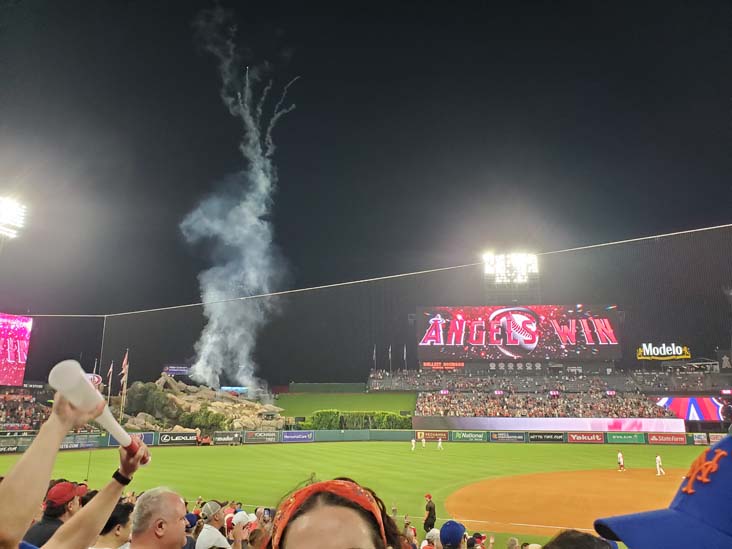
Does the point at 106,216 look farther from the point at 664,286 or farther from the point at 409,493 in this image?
the point at 664,286

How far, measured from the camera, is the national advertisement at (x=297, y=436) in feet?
131

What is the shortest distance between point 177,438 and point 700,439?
38.1 metres

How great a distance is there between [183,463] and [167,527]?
94.9 feet

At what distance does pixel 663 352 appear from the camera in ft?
177

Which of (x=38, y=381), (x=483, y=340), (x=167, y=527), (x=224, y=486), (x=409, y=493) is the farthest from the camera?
(x=483, y=340)

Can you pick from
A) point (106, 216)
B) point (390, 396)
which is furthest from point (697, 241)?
point (106, 216)

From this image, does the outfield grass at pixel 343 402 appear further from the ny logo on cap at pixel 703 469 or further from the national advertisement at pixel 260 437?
the ny logo on cap at pixel 703 469

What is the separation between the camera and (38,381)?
50250 mm

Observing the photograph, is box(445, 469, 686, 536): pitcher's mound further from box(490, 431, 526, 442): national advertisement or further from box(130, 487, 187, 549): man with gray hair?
box(130, 487, 187, 549): man with gray hair

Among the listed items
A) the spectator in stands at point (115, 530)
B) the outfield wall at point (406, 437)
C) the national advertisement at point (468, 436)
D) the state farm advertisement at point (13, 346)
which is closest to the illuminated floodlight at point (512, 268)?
the national advertisement at point (468, 436)

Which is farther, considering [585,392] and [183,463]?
[585,392]

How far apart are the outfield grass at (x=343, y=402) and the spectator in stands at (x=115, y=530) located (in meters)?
51.2

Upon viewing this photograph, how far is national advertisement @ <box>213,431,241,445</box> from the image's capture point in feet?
125

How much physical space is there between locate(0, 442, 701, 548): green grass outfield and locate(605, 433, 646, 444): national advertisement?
161 centimetres
